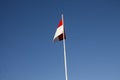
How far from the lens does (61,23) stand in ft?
78.4

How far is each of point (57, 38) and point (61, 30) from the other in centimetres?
94

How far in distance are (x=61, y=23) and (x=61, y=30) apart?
2.86ft

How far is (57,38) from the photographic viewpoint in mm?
23766

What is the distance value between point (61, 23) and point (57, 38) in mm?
1543

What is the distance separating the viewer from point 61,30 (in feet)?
76.7
